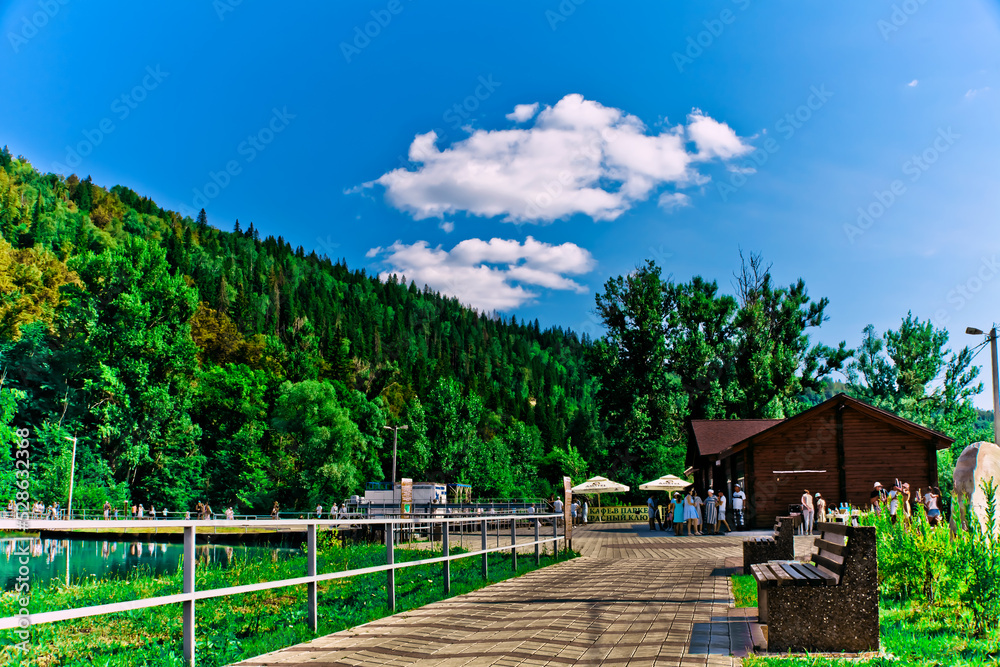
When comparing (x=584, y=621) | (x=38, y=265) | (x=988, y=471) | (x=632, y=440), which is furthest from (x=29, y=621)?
(x=38, y=265)

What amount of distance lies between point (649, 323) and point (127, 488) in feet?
134

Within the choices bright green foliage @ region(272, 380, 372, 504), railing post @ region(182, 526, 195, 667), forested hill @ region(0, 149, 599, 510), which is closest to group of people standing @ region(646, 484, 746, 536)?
railing post @ region(182, 526, 195, 667)

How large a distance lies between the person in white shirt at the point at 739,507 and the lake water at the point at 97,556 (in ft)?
53.8

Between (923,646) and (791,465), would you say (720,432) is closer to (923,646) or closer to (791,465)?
(791,465)

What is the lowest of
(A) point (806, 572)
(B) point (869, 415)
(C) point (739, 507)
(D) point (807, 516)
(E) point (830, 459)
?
(C) point (739, 507)

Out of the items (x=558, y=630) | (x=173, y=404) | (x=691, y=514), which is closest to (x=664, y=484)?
(x=691, y=514)

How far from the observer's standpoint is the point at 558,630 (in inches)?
266

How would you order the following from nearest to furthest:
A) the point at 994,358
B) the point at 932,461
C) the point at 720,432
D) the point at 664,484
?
the point at 994,358 → the point at 932,461 → the point at 664,484 → the point at 720,432

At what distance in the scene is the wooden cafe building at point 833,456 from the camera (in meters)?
29.3

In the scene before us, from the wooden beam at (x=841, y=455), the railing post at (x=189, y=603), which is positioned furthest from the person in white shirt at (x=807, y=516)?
the railing post at (x=189, y=603)

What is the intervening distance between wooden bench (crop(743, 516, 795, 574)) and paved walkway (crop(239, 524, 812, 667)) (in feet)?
2.20

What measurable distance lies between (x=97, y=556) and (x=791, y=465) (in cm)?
2821

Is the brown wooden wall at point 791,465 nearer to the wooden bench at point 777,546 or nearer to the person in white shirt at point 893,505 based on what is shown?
the person in white shirt at point 893,505

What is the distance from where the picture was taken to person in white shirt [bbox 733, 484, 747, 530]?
93.1ft
